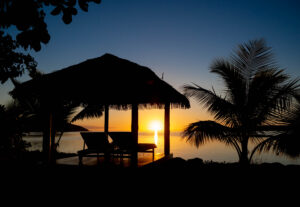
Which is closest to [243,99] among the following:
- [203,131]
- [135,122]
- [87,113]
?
[203,131]

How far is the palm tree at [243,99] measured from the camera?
524 cm

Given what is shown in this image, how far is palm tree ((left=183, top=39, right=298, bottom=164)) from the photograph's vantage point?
5.24 metres

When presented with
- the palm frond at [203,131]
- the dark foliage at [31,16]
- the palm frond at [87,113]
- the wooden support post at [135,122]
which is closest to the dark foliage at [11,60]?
the dark foliage at [31,16]

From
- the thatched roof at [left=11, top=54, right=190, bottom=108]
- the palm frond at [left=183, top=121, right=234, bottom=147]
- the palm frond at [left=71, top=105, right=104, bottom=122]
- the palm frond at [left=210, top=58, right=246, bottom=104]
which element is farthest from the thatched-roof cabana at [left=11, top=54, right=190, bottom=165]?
the palm frond at [left=71, top=105, right=104, bottom=122]

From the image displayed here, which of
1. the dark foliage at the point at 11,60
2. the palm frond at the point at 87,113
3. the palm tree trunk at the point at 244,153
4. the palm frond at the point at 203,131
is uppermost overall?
the dark foliage at the point at 11,60

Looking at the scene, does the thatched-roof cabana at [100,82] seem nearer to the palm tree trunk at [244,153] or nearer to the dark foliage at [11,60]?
the dark foliage at [11,60]

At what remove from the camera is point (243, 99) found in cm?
550

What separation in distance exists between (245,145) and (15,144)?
16.9 feet

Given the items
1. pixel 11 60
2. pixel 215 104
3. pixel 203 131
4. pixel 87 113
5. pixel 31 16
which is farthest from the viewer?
pixel 87 113

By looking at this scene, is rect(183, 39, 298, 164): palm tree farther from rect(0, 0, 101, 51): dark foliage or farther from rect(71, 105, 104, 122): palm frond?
rect(71, 105, 104, 122): palm frond

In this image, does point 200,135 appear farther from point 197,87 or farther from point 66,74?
point 66,74

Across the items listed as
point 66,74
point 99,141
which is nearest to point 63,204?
point 99,141

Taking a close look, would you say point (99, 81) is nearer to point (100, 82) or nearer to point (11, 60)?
point (100, 82)

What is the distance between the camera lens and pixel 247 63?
5602mm
